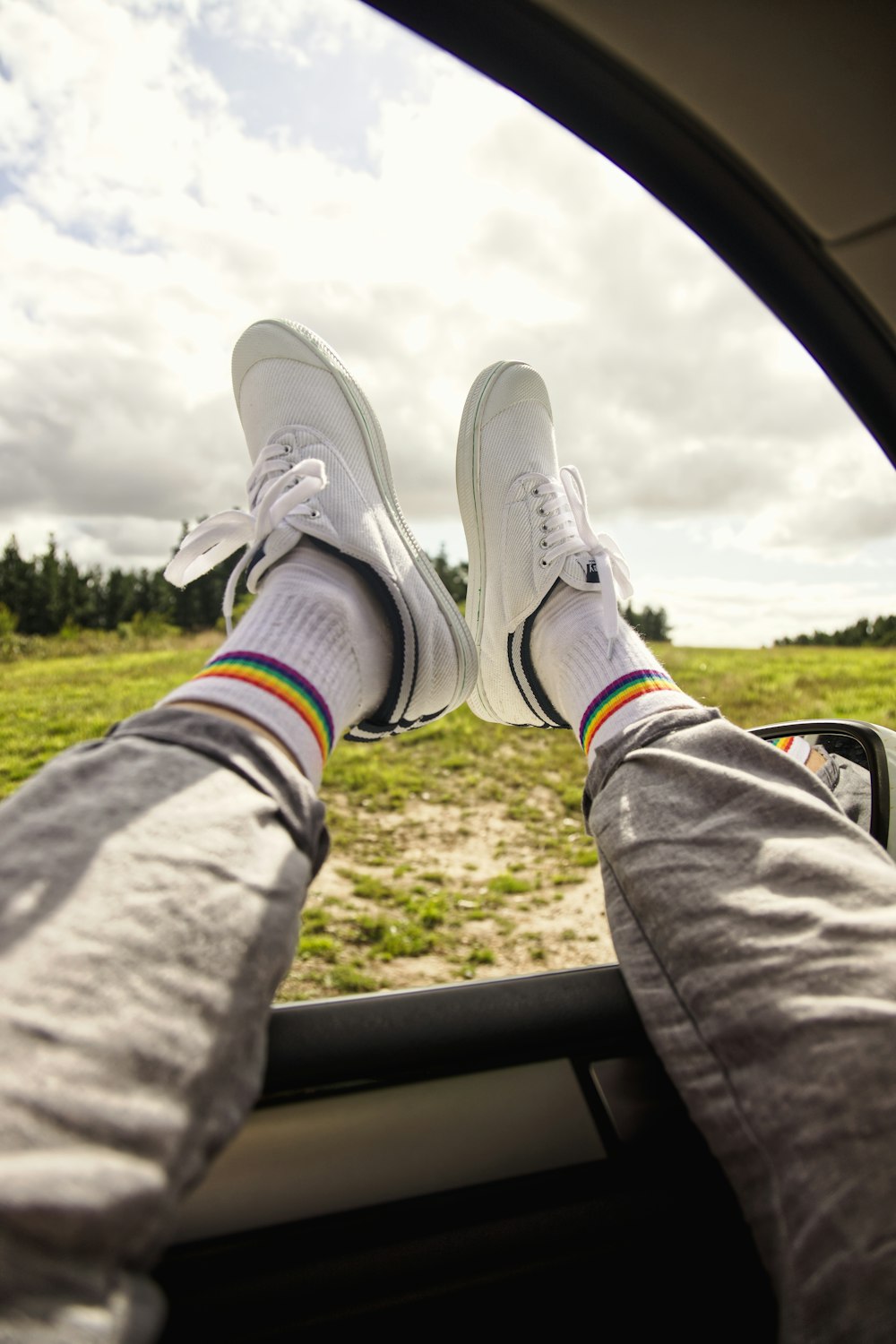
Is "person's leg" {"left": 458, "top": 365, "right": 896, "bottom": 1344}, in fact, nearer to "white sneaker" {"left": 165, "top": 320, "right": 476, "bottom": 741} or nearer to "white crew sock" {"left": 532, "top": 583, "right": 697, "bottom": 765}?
"white crew sock" {"left": 532, "top": 583, "right": 697, "bottom": 765}

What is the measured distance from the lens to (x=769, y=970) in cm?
45

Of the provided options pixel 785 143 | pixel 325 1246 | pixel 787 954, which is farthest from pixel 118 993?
pixel 785 143

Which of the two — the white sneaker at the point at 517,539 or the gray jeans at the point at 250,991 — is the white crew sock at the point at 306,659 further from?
the white sneaker at the point at 517,539

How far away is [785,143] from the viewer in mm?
746

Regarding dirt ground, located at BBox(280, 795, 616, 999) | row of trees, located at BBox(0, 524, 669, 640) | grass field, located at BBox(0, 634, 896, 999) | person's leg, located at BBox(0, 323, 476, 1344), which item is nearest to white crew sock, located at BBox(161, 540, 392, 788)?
person's leg, located at BBox(0, 323, 476, 1344)

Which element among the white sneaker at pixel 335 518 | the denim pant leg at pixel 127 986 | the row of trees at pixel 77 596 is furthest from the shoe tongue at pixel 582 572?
the row of trees at pixel 77 596

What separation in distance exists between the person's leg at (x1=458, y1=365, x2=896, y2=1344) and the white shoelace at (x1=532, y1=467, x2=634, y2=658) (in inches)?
12.2

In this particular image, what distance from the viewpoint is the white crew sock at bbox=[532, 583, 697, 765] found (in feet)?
2.41

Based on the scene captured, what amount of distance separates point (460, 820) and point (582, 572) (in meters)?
1.59

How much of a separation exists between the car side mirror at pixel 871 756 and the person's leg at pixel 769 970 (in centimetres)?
24

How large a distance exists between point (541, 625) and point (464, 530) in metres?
0.31

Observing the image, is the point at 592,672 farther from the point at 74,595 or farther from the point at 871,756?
the point at 74,595

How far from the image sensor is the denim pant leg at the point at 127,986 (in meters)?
0.31

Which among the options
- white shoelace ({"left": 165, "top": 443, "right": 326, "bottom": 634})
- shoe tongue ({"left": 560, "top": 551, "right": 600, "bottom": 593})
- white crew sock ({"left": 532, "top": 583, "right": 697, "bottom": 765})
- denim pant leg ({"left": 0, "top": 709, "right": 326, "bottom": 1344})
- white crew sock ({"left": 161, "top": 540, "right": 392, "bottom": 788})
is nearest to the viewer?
denim pant leg ({"left": 0, "top": 709, "right": 326, "bottom": 1344})
